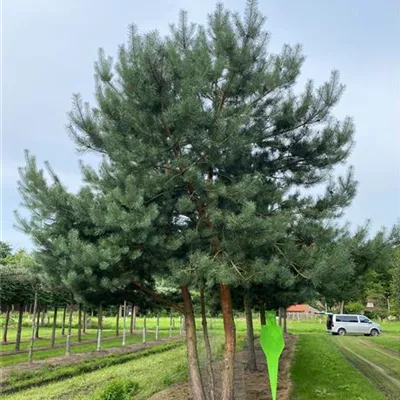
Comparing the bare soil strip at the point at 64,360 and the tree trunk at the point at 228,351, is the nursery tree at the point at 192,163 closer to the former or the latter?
the tree trunk at the point at 228,351

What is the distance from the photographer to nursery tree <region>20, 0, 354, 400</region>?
5676mm

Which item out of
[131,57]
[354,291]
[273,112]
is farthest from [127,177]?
[354,291]

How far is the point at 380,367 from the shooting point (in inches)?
505

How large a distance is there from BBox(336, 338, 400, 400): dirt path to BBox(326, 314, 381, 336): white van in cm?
1055

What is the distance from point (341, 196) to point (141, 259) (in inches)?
122

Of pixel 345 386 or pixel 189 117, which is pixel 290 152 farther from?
pixel 345 386

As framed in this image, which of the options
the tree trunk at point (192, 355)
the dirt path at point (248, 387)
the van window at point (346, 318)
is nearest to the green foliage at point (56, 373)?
the dirt path at point (248, 387)

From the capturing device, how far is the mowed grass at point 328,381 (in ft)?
26.7

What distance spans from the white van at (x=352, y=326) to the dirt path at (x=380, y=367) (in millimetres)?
10550

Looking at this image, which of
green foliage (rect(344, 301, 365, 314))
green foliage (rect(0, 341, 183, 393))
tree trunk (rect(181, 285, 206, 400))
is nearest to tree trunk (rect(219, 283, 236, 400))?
tree trunk (rect(181, 285, 206, 400))

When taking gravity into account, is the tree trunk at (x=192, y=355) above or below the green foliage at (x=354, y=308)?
below

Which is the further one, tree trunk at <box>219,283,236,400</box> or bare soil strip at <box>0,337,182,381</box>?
bare soil strip at <box>0,337,182,381</box>

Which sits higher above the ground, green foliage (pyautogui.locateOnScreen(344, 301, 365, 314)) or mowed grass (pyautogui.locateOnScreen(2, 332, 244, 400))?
green foliage (pyautogui.locateOnScreen(344, 301, 365, 314))

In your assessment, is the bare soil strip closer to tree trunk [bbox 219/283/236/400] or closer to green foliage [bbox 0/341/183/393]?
green foliage [bbox 0/341/183/393]
